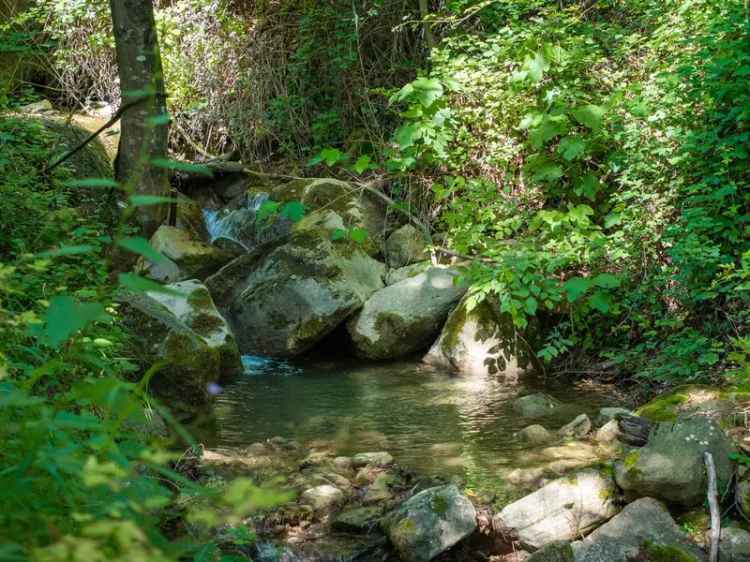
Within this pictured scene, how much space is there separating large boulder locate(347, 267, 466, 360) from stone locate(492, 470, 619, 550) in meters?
3.48

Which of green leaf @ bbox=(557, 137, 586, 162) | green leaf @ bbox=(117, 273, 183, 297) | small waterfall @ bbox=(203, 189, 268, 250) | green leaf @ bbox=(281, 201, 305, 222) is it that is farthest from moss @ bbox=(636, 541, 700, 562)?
small waterfall @ bbox=(203, 189, 268, 250)

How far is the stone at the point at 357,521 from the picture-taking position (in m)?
4.04

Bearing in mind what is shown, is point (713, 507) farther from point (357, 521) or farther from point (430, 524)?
point (357, 521)

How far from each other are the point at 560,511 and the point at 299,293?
428cm

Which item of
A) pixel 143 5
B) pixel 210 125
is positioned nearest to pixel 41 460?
pixel 143 5

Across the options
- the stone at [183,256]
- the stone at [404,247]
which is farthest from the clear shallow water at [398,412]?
the stone at [183,256]

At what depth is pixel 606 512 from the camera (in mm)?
3936

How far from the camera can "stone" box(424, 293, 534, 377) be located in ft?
22.5

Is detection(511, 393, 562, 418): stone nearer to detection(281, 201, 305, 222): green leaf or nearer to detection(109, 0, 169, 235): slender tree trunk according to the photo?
detection(281, 201, 305, 222): green leaf

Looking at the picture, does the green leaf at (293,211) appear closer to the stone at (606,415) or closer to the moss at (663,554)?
the moss at (663,554)

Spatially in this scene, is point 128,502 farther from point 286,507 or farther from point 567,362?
point 567,362

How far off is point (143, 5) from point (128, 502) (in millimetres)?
6606

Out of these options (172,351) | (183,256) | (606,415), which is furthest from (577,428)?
(183,256)

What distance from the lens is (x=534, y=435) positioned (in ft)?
16.8
